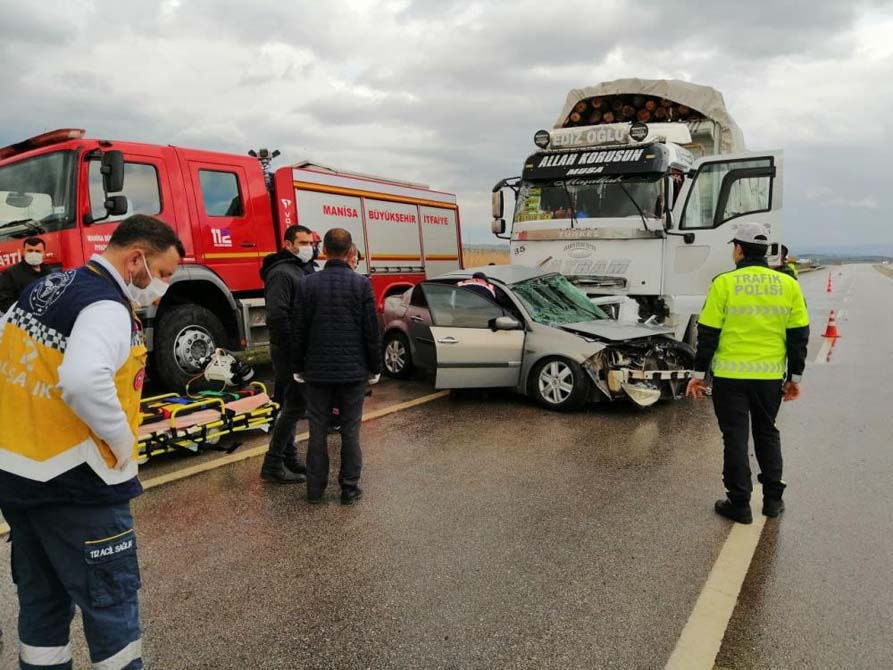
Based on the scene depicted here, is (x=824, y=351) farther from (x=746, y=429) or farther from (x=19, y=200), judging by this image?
(x=19, y=200)

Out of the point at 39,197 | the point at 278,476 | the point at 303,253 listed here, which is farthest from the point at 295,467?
the point at 39,197

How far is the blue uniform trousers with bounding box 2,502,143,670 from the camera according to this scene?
1900 mm

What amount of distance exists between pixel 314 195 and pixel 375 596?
6.60m

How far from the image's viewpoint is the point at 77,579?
1910 millimetres

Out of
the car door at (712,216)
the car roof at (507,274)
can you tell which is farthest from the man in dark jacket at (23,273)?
the car door at (712,216)

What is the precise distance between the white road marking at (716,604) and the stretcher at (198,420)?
3.63 m

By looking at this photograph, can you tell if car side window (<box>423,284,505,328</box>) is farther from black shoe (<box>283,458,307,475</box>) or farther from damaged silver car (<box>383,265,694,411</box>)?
black shoe (<box>283,458,307,475</box>)

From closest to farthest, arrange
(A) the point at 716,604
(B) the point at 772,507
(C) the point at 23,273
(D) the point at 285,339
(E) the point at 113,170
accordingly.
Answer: (A) the point at 716,604 → (B) the point at 772,507 → (D) the point at 285,339 → (C) the point at 23,273 → (E) the point at 113,170

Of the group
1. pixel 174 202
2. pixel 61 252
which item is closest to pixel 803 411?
pixel 174 202

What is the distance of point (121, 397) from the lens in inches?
76.8

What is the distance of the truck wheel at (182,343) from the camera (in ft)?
21.4

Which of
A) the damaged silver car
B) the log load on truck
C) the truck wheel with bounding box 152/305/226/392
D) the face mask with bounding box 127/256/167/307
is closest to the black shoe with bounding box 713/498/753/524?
the damaged silver car

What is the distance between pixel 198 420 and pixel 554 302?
3.96 m

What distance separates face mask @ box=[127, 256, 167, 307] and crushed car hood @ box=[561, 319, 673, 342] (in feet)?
15.6
